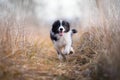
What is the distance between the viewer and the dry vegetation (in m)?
4.49

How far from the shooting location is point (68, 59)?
7059 millimetres

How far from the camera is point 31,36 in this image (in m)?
6.79

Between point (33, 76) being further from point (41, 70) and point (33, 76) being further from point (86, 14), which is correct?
point (86, 14)

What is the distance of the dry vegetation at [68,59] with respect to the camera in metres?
4.49

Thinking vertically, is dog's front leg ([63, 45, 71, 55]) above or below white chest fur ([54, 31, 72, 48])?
below

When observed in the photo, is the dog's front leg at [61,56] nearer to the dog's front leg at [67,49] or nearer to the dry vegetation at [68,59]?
the dog's front leg at [67,49]

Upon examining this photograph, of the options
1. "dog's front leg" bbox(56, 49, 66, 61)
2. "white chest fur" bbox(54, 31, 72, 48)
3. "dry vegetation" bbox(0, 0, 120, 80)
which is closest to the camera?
"dry vegetation" bbox(0, 0, 120, 80)

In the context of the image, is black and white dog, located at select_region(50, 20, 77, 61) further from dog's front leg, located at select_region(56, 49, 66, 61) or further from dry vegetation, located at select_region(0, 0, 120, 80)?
dry vegetation, located at select_region(0, 0, 120, 80)

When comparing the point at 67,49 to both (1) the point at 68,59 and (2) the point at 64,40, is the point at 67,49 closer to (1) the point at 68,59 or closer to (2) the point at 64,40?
(2) the point at 64,40

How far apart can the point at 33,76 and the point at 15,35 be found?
1314mm

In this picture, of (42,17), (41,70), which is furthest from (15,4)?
(42,17)

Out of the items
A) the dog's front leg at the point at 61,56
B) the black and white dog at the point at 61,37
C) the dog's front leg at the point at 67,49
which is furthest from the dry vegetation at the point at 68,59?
the black and white dog at the point at 61,37

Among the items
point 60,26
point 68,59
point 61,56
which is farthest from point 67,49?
point 68,59

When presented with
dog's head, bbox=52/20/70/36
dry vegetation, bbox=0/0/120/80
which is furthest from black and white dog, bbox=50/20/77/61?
dry vegetation, bbox=0/0/120/80
